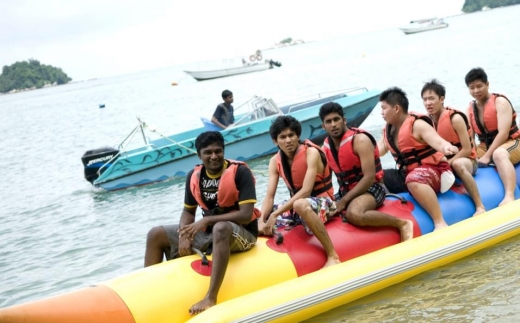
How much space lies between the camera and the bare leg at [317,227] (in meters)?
4.55

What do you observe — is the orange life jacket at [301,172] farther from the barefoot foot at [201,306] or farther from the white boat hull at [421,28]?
the white boat hull at [421,28]

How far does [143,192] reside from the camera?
11125 millimetres

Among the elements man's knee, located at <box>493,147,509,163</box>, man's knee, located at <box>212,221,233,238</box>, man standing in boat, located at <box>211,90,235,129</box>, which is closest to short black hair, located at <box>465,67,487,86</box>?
man's knee, located at <box>493,147,509,163</box>

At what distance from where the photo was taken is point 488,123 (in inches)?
232

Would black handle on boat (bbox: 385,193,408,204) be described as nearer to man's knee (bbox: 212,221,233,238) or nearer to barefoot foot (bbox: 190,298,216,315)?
man's knee (bbox: 212,221,233,238)

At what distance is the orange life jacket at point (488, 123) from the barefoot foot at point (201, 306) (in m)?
3.03

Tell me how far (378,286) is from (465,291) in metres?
0.59

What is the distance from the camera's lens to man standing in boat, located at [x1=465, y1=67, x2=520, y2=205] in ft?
18.5

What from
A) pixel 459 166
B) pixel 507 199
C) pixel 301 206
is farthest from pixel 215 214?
pixel 507 199

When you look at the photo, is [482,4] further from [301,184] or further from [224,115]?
[301,184]

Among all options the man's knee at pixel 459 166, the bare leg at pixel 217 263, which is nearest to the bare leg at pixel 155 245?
A: the bare leg at pixel 217 263

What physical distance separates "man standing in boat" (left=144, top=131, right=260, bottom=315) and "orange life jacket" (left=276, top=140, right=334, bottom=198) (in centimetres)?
43

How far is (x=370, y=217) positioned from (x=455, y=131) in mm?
1153

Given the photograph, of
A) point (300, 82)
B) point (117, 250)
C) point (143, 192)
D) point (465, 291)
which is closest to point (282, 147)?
point (465, 291)
